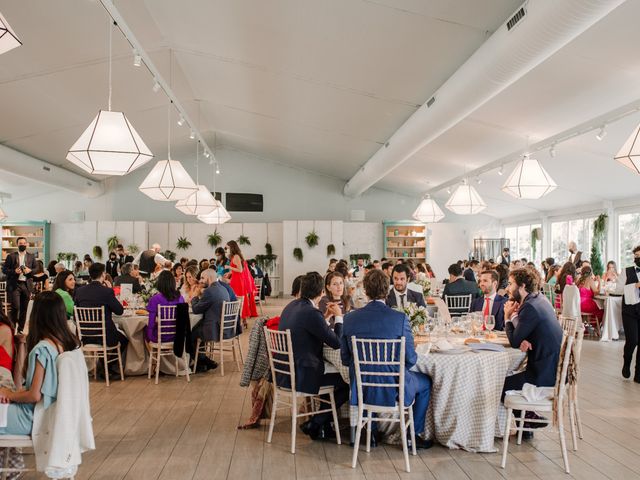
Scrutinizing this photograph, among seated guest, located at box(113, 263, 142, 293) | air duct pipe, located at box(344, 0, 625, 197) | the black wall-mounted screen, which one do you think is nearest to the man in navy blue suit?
air duct pipe, located at box(344, 0, 625, 197)

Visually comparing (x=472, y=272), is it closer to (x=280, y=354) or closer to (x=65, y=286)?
(x=65, y=286)

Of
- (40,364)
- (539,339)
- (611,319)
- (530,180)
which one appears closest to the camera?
(40,364)

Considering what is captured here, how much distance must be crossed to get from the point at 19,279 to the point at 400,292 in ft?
23.9

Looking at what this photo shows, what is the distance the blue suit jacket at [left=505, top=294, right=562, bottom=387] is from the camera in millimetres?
4234

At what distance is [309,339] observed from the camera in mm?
Result: 4578

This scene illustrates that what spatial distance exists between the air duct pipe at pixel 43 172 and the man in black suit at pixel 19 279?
258 cm

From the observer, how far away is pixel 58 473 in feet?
10.6

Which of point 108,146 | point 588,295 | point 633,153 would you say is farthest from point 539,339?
point 588,295

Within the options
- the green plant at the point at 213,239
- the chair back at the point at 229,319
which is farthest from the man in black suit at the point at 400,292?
the green plant at the point at 213,239

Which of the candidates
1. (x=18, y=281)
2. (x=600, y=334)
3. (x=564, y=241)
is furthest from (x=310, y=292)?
(x=564, y=241)

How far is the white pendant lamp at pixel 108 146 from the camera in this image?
16.9 feet

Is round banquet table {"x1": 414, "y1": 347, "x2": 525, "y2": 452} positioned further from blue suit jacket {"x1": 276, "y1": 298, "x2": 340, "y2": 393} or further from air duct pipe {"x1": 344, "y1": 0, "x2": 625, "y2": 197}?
air duct pipe {"x1": 344, "y1": 0, "x2": 625, "y2": 197}

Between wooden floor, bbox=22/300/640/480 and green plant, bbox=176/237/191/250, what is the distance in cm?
1283

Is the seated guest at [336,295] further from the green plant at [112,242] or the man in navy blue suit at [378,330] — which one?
the green plant at [112,242]
